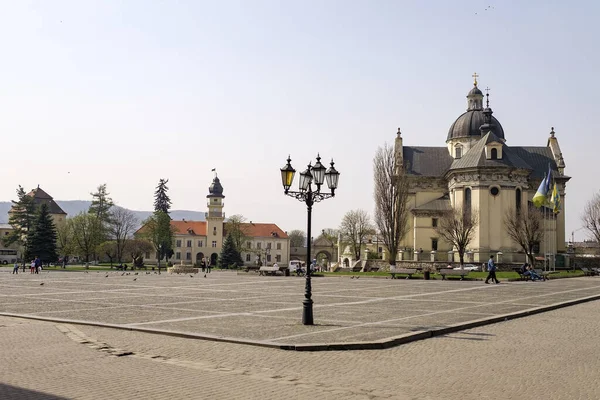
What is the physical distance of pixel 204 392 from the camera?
813cm

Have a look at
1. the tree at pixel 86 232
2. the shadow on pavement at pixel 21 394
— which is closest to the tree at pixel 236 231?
the tree at pixel 86 232

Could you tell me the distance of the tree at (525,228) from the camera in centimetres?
6526

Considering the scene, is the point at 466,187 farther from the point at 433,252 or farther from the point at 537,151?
the point at 537,151

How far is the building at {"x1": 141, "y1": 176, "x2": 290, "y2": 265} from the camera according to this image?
118938 mm

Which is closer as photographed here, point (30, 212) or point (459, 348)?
point (459, 348)

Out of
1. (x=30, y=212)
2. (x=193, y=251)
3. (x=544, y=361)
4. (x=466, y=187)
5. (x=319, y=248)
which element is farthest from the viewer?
(x=319, y=248)

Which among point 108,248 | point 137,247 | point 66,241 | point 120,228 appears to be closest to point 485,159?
point 120,228

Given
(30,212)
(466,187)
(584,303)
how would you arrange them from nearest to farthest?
(584,303)
(466,187)
(30,212)

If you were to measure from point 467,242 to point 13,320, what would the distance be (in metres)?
57.3

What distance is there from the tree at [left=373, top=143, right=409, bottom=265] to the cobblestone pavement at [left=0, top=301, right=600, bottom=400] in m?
50.2

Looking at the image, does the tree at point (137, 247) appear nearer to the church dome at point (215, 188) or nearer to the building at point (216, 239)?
the building at point (216, 239)

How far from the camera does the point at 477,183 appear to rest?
7081cm

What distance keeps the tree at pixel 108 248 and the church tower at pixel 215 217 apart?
19.2 meters

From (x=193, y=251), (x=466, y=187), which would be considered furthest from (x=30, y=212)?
(x=466, y=187)
